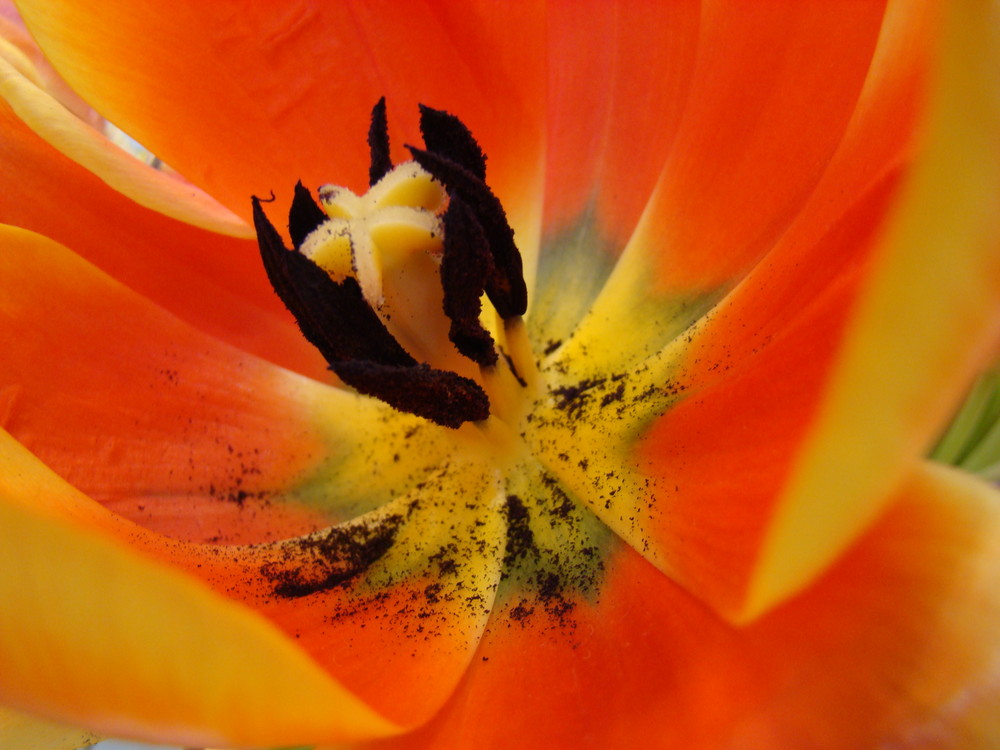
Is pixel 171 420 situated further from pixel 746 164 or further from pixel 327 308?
pixel 746 164

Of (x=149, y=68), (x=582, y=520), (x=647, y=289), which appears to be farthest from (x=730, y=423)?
(x=149, y=68)

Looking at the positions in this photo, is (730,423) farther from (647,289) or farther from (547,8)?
(547,8)

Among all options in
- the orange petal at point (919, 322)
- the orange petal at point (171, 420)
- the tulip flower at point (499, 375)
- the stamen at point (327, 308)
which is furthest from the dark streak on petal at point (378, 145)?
the orange petal at point (919, 322)

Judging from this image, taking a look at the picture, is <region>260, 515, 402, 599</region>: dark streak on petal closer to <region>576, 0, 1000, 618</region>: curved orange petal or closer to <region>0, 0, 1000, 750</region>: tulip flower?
<region>0, 0, 1000, 750</region>: tulip flower

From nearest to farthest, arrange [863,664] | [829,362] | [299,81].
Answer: [863,664] → [829,362] → [299,81]

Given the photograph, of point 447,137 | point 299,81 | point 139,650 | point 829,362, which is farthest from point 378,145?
point 139,650

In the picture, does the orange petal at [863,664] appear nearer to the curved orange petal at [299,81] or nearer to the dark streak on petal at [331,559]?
the dark streak on petal at [331,559]
